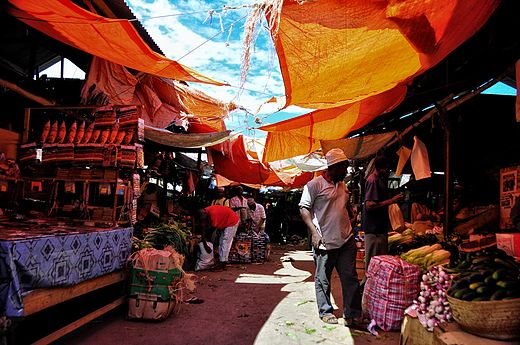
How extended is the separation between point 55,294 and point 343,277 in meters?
3.32

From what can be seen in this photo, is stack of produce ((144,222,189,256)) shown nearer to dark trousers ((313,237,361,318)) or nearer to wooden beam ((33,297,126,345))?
wooden beam ((33,297,126,345))

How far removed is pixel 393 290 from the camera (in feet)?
15.1

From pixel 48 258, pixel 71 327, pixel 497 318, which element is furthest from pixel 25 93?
pixel 497 318

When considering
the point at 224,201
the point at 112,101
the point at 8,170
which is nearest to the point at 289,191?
the point at 224,201

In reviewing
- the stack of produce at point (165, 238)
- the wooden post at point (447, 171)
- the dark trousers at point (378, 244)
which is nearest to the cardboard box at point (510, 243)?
the dark trousers at point (378, 244)

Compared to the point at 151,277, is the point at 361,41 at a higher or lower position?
higher

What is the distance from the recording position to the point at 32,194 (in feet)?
18.9

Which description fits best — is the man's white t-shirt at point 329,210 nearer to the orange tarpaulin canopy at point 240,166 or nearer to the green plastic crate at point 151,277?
the green plastic crate at point 151,277

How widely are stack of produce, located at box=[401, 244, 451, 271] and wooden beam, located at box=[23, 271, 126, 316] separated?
387cm

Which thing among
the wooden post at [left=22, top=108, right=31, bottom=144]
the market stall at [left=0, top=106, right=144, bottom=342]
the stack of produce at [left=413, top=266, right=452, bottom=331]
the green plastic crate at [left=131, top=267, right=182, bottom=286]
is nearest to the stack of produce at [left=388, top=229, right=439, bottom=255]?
the stack of produce at [left=413, top=266, right=452, bottom=331]

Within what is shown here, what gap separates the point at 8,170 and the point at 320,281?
14.6 ft

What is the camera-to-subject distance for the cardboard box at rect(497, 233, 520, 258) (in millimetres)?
4105

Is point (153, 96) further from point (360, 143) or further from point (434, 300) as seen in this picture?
point (434, 300)

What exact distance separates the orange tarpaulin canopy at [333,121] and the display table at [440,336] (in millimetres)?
3658
